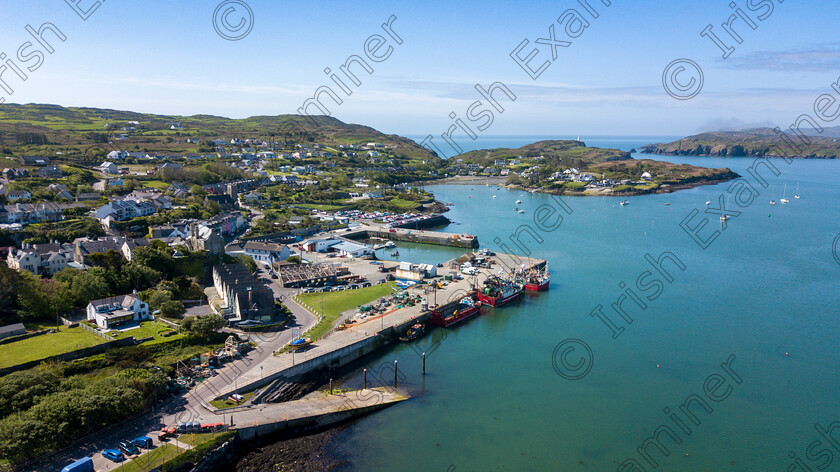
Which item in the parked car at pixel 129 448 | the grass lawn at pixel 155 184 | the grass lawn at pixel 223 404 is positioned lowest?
the grass lawn at pixel 155 184

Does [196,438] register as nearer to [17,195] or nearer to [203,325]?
[203,325]

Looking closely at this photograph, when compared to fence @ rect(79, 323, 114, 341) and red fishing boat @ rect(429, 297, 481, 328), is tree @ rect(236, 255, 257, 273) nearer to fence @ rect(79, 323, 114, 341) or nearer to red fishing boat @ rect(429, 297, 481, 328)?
fence @ rect(79, 323, 114, 341)

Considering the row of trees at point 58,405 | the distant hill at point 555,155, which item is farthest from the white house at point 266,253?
the distant hill at point 555,155

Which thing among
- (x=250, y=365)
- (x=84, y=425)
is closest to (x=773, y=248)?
(x=250, y=365)

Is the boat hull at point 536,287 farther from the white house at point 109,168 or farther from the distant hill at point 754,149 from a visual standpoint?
the distant hill at point 754,149

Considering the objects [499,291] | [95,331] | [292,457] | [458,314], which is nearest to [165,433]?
[292,457]

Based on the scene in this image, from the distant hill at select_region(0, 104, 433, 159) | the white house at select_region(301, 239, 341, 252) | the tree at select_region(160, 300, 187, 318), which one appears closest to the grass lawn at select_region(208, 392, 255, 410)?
the tree at select_region(160, 300, 187, 318)
